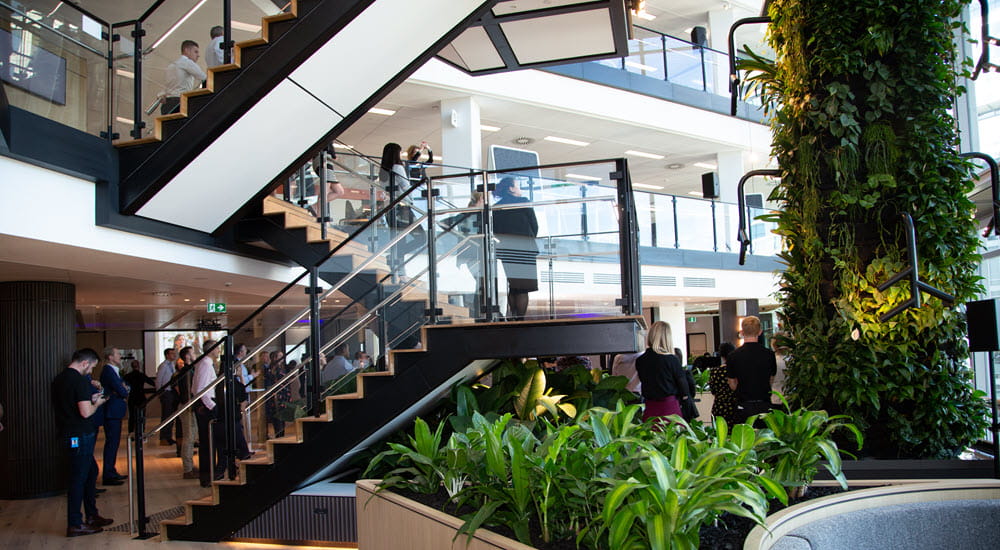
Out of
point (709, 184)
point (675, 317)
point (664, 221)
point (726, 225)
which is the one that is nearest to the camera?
point (664, 221)

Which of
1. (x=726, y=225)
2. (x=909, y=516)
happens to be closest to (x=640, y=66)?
(x=726, y=225)

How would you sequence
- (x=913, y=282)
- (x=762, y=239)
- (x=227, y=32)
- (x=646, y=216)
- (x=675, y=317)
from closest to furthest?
(x=913, y=282) < (x=227, y=32) < (x=646, y=216) < (x=762, y=239) < (x=675, y=317)

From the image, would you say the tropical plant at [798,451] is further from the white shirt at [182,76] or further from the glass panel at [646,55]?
the glass panel at [646,55]

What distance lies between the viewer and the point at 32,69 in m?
5.38

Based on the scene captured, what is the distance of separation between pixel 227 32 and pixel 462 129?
6.51 metres

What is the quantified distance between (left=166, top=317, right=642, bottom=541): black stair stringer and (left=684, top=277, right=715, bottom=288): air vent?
9265 mm

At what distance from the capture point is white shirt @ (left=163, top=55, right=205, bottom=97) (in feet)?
21.2

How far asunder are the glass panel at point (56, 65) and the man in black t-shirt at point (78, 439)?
215 centimetres

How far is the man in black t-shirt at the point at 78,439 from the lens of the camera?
6.35m

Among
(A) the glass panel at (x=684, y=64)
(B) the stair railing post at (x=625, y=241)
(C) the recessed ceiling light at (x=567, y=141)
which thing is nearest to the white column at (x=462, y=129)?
(C) the recessed ceiling light at (x=567, y=141)

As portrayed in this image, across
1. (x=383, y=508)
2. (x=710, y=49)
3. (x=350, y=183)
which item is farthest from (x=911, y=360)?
(x=710, y=49)

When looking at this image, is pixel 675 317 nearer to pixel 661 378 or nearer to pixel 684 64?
pixel 684 64

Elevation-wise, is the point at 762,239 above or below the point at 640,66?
below

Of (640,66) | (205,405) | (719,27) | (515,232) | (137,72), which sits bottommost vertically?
(205,405)
